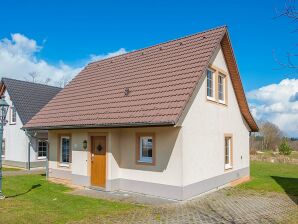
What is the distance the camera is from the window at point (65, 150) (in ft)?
53.7

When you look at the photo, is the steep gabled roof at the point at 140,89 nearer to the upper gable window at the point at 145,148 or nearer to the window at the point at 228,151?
the upper gable window at the point at 145,148

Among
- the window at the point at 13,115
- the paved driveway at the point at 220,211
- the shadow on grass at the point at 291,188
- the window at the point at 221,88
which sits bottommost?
the shadow on grass at the point at 291,188

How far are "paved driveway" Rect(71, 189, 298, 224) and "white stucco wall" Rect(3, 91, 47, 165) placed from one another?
15.4 meters

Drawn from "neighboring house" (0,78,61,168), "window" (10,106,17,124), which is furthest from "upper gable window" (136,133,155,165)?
"window" (10,106,17,124)

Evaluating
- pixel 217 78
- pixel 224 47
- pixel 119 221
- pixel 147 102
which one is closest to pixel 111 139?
pixel 147 102

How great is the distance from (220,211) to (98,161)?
19.3 ft

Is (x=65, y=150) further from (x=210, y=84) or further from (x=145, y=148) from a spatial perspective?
(x=210, y=84)

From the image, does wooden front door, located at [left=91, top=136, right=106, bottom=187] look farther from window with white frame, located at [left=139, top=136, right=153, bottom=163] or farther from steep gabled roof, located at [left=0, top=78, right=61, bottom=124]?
steep gabled roof, located at [left=0, top=78, right=61, bottom=124]

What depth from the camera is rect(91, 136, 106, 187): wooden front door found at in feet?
44.7

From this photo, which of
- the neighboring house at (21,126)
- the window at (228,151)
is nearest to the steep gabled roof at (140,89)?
the window at (228,151)

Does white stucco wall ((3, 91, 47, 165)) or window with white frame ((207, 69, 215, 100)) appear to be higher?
window with white frame ((207, 69, 215, 100))

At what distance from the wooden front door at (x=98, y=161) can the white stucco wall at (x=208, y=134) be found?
149 inches

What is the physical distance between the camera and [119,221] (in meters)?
9.00

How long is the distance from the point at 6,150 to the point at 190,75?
1894cm
